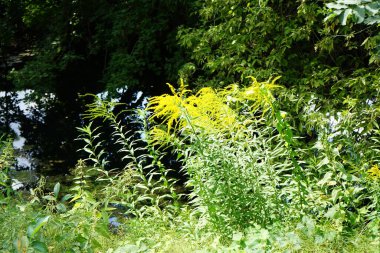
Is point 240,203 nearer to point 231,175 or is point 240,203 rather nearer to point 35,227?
point 231,175

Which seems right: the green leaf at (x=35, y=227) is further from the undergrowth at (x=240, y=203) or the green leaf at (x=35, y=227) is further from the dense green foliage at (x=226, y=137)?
the undergrowth at (x=240, y=203)

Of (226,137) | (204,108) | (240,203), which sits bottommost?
(226,137)

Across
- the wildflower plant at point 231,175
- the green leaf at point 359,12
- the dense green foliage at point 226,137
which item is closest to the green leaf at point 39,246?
the dense green foliage at point 226,137

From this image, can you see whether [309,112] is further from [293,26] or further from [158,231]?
[158,231]

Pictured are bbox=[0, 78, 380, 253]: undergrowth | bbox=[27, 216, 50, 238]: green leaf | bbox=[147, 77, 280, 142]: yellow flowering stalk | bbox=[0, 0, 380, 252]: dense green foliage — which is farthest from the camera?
bbox=[147, 77, 280, 142]: yellow flowering stalk

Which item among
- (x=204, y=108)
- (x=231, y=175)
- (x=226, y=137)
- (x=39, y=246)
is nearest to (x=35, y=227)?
(x=39, y=246)

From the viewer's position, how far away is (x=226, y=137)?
4215 millimetres

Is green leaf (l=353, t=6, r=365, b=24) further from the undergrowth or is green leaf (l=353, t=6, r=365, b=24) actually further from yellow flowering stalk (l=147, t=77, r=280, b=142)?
yellow flowering stalk (l=147, t=77, r=280, b=142)

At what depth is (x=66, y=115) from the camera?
34.0 feet

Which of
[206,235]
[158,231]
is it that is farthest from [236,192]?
[158,231]

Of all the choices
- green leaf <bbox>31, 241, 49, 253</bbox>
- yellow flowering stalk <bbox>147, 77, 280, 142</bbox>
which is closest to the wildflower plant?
yellow flowering stalk <bbox>147, 77, 280, 142</bbox>

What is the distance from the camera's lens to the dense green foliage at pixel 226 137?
2941 millimetres

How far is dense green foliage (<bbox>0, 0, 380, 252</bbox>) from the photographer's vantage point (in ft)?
9.65

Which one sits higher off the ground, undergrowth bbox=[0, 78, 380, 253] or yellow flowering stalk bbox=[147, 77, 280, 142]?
yellow flowering stalk bbox=[147, 77, 280, 142]
